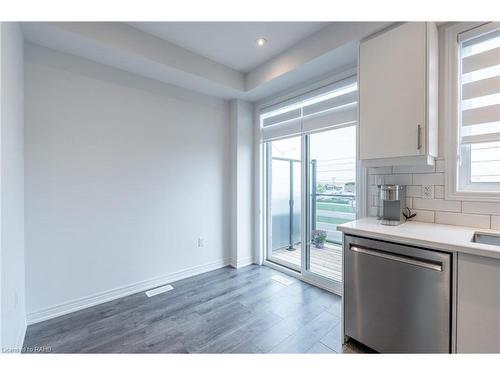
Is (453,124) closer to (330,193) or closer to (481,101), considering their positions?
(481,101)

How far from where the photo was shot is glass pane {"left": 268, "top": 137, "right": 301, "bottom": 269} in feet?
11.4

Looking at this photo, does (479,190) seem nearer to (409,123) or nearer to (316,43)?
(409,123)

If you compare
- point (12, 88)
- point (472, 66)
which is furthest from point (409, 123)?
point (12, 88)

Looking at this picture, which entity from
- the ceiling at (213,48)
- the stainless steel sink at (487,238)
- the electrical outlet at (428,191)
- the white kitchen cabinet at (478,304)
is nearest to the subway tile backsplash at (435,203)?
the electrical outlet at (428,191)

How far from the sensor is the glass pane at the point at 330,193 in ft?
8.43

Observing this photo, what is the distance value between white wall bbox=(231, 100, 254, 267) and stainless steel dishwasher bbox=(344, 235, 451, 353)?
75.8 inches

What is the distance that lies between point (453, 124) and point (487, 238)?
871mm

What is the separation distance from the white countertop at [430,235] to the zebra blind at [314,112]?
1.23 m

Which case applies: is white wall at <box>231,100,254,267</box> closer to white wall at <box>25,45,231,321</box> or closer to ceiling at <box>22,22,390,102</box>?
white wall at <box>25,45,231,321</box>

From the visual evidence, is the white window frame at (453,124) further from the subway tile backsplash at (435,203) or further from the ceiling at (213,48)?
the ceiling at (213,48)

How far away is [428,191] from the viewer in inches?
75.2

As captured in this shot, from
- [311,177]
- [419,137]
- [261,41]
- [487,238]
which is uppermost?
[261,41]

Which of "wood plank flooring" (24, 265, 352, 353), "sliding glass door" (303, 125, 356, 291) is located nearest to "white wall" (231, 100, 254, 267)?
"wood plank flooring" (24, 265, 352, 353)

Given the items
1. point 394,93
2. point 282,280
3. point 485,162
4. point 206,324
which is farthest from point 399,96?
point 206,324
